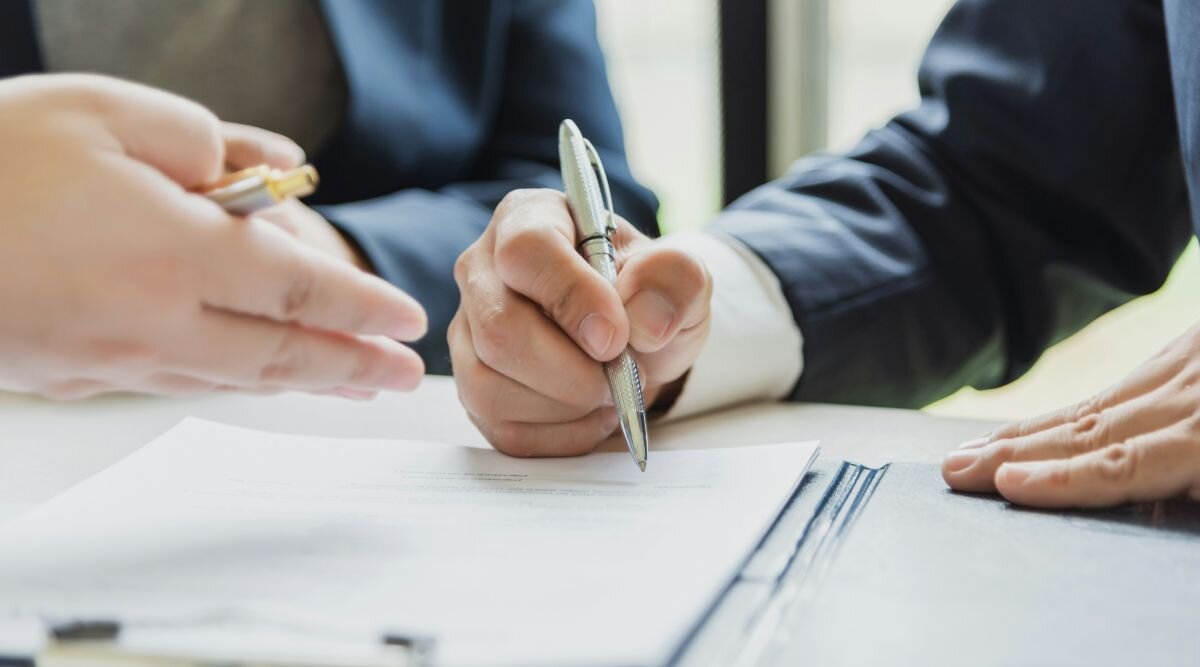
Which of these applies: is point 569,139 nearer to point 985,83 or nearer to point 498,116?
point 985,83

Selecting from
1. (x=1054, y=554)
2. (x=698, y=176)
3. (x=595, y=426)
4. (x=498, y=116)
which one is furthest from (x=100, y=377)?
(x=698, y=176)

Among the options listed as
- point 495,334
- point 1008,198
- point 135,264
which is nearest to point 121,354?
point 135,264

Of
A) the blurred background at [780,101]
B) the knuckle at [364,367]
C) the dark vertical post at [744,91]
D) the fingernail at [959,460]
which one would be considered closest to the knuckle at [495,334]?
the knuckle at [364,367]

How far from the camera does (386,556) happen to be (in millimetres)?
422

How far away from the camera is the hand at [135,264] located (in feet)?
1.29

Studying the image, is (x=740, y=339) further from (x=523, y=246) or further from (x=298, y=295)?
(x=298, y=295)

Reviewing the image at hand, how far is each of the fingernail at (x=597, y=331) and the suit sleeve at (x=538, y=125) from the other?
36 centimetres

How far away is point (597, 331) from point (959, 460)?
174 mm

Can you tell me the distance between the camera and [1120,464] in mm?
468

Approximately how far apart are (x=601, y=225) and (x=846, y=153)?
32cm

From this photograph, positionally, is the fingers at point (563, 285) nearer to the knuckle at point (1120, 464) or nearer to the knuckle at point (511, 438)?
the knuckle at point (511, 438)

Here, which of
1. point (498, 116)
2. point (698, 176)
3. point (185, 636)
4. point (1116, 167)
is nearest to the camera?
point (185, 636)

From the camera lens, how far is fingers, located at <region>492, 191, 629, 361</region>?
0.53 m

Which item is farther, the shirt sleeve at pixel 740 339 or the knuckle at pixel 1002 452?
the shirt sleeve at pixel 740 339
